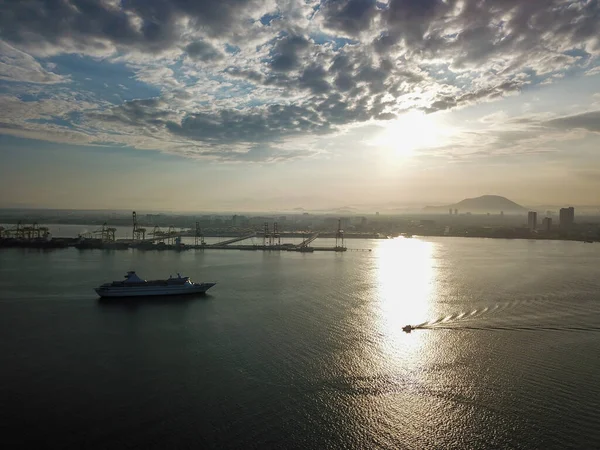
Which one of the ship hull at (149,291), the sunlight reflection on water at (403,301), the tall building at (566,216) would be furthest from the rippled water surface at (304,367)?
the tall building at (566,216)

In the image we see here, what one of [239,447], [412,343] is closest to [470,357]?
[412,343]

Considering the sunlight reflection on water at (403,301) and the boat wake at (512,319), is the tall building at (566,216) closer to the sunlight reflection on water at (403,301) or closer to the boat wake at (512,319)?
the sunlight reflection on water at (403,301)

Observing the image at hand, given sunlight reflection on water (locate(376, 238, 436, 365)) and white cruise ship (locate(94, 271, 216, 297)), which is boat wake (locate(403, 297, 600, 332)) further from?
white cruise ship (locate(94, 271, 216, 297))

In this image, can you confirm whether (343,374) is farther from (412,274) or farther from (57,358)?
(412,274)

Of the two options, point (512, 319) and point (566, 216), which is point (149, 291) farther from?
point (566, 216)

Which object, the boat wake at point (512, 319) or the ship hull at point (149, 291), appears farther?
the ship hull at point (149, 291)
